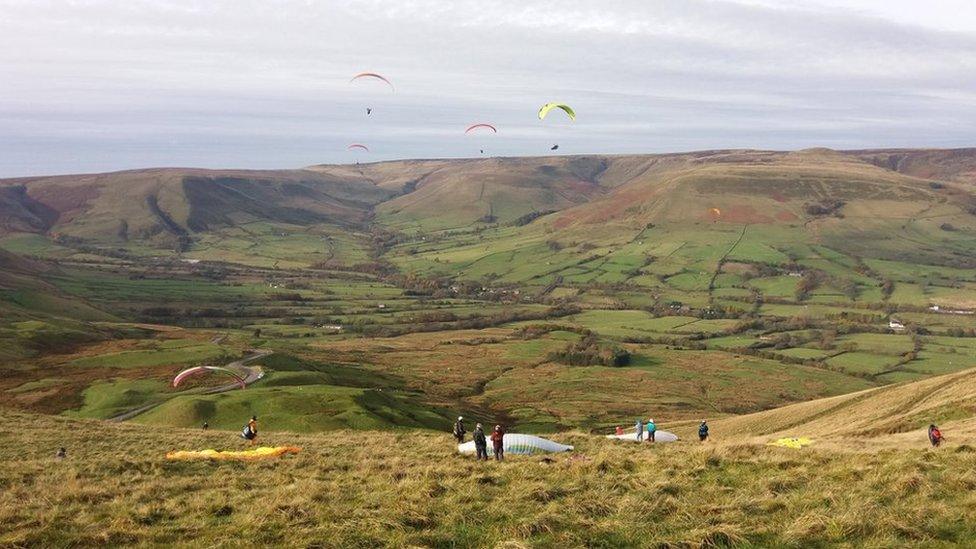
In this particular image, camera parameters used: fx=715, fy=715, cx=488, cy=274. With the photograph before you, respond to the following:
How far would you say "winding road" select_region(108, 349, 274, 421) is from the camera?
217 ft

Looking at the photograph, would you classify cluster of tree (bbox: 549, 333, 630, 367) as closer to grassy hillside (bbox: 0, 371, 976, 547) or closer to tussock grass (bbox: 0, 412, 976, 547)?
grassy hillside (bbox: 0, 371, 976, 547)

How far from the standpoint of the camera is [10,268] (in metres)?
196

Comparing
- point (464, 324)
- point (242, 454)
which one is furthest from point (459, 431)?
point (464, 324)

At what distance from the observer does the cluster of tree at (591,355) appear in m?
136

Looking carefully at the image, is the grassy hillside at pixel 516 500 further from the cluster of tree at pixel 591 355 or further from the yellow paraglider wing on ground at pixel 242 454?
the cluster of tree at pixel 591 355

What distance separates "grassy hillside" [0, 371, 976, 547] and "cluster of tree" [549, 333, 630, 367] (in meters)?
103

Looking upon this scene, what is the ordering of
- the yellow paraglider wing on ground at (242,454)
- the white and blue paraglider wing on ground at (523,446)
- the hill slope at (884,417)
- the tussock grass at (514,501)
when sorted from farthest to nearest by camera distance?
the hill slope at (884,417), the white and blue paraglider wing on ground at (523,446), the yellow paraglider wing on ground at (242,454), the tussock grass at (514,501)

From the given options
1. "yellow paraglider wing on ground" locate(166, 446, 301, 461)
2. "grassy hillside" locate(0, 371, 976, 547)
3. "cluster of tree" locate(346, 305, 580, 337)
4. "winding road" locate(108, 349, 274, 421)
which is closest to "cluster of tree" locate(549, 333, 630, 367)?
"cluster of tree" locate(346, 305, 580, 337)

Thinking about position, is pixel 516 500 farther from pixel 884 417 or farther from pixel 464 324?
pixel 464 324

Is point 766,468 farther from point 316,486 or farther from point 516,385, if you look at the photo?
point 516,385

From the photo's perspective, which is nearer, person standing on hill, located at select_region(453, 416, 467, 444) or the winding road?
person standing on hill, located at select_region(453, 416, 467, 444)

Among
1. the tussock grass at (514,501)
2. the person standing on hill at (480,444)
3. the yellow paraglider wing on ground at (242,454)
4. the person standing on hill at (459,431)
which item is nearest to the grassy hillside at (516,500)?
the tussock grass at (514,501)

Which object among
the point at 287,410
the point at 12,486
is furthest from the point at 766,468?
the point at 287,410

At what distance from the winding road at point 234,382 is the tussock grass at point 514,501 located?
3933cm
